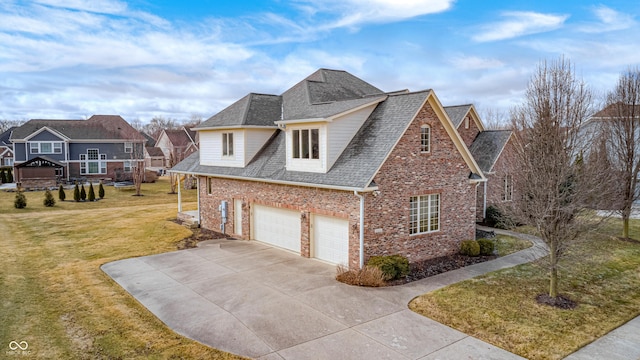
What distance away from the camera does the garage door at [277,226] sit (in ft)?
55.9

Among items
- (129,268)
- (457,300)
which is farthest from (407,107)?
(129,268)

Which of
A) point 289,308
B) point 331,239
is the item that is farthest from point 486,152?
point 289,308

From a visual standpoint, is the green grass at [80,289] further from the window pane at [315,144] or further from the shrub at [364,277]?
the window pane at [315,144]

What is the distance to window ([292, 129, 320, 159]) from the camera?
15516mm

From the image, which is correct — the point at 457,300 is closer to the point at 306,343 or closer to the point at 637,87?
the point at 306,343

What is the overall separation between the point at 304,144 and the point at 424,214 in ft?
18.8

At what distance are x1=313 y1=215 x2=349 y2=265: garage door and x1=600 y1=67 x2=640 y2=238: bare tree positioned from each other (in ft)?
50.1

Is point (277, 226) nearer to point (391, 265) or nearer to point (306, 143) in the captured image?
point (306, 143)

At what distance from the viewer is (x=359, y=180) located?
1338cm

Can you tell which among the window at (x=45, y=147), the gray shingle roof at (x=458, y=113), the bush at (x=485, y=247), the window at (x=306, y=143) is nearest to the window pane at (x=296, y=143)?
the window at (x=306, y=143)

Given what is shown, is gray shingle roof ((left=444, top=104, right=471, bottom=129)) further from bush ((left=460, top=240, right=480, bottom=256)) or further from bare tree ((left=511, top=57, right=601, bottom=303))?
bare tree ((left=511, top=57, right=601, bottom=303))

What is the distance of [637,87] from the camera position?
777 inches

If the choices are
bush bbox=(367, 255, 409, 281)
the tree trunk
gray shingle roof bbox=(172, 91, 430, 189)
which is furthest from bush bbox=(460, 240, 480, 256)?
gray shingle roof bbox=(172, 91, 430, 189)

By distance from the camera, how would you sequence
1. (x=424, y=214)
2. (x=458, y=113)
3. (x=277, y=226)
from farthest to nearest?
(x=458, y=113) < (x=277, y=226) < (x=424, y=214)
